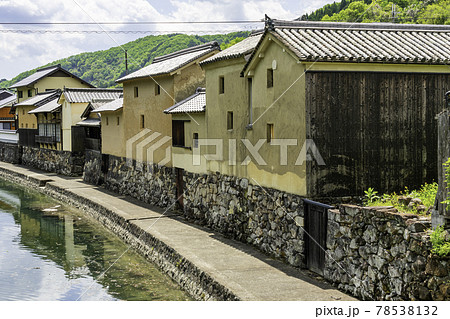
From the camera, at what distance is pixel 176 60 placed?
25953 mm

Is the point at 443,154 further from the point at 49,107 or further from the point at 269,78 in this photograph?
the point at 49,107

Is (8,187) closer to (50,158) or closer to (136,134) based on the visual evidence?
(50,158)

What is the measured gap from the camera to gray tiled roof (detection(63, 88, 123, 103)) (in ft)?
130

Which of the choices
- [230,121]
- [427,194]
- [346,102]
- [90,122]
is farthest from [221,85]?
[90,122]

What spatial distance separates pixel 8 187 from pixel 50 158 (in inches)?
199

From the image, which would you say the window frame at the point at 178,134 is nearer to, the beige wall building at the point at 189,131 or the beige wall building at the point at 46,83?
the beige wall building at the point at 189,131

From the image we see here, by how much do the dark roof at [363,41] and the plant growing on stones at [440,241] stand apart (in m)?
5.45

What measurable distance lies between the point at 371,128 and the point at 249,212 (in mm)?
4941

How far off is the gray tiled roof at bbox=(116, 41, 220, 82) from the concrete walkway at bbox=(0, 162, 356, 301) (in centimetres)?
634

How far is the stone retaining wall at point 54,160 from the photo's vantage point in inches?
1576

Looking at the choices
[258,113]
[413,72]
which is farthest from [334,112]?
[258,113]

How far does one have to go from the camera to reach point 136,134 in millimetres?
28469

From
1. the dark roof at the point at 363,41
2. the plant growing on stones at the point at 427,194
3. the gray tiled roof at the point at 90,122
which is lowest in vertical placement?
the plant growing on stones at the point at 427,194

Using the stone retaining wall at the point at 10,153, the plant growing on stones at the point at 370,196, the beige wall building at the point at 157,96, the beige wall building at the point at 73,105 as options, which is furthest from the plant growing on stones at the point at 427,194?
the stone retaining wall at the point at 10,153
